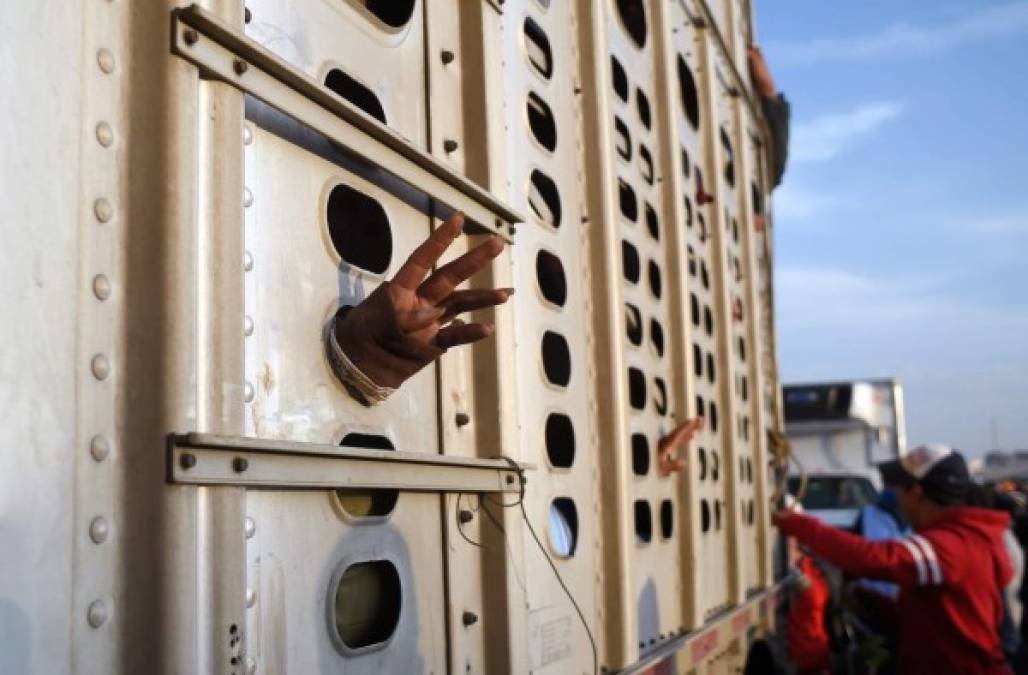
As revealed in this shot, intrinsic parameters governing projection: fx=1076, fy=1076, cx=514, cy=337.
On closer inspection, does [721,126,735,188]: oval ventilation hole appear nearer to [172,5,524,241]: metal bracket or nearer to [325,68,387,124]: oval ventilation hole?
[172,5,524,241]: metal bracket

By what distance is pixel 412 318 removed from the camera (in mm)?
1894

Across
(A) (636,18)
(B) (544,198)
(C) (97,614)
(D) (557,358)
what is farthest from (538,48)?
(C) (97,614)

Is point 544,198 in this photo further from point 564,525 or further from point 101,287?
point 101,287

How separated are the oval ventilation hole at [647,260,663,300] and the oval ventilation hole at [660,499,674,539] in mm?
752

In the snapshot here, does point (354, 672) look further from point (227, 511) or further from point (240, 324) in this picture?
point (240, 324)

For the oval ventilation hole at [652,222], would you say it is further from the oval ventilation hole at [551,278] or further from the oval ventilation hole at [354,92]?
the oval ventilation hole at [354,92]

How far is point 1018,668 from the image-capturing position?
8695 millimetres

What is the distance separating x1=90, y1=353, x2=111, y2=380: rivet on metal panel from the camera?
1.42m

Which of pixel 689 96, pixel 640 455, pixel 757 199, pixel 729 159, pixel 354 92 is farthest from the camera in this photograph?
pixel 757 199

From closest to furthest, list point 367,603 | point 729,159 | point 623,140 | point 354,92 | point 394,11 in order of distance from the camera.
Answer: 1. point 367,603
2. point 354,92
3. point 394,11
4. point 623,140
5. point 729,159

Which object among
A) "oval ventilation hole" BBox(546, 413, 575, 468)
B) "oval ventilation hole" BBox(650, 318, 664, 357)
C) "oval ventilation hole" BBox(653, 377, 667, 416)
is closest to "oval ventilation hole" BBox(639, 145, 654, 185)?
"oval ventilation hole" BBox(650, 318, 664, 357)

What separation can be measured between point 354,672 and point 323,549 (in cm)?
25

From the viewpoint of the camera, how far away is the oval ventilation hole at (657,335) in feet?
12.9

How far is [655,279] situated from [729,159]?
2084 millimetres
